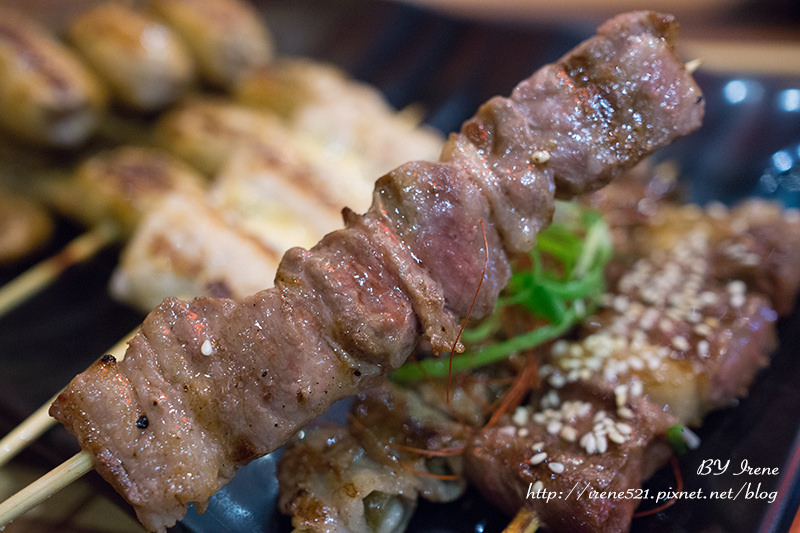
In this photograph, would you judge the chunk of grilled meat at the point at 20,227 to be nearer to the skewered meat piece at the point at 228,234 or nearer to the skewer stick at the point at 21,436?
the skewered meat piece at the point at 228,234

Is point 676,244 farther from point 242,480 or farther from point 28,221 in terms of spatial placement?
point 28,221

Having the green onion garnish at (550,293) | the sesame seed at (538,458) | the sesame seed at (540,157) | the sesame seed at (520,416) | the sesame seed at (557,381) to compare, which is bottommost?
the sesame seed at (557,381)

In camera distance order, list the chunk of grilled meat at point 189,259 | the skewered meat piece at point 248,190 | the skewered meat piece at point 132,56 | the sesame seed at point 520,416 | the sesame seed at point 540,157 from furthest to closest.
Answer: the skewered meat piece at point 132,56
the skewered meat piece at point 248,190
the chunk of grilled meat at point 189,259
the sesame seed at point 520,416
the sesame seed at point 540,157

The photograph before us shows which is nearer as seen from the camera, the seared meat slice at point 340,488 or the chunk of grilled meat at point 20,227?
the seared meat slice at point 340,488

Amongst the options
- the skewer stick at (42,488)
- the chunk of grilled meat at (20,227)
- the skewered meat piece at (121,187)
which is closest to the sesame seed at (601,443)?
the skewer stick at (42,488)

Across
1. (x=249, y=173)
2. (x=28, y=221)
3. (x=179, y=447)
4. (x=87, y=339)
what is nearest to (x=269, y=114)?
(x=249, y=173)

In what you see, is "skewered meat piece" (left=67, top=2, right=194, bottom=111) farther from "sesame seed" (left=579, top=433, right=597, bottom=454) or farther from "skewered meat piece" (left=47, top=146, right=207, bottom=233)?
"sesame seed" (left=579, top=433, right=597, bottom=454)
